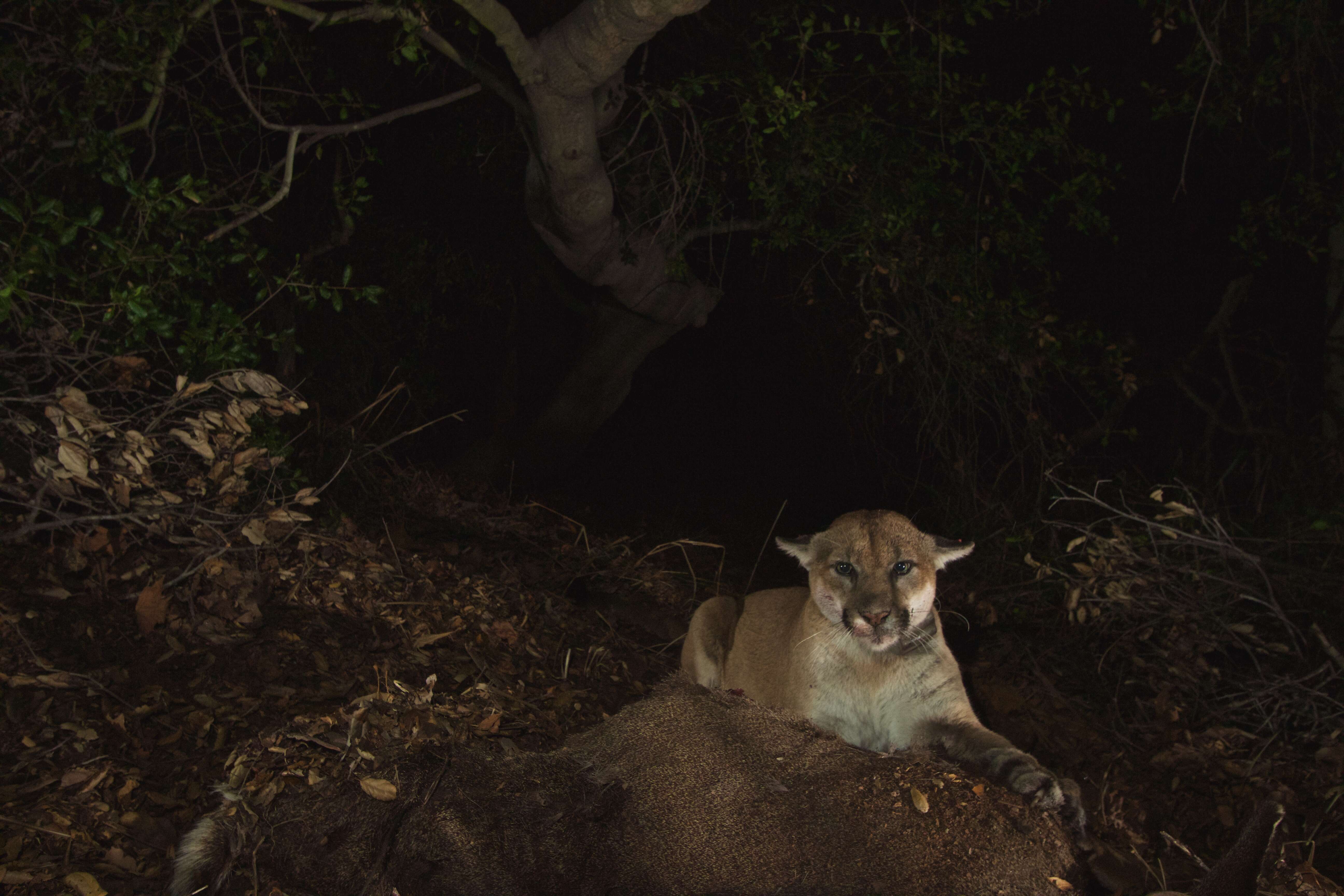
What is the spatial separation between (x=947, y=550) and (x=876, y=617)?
0.67 metres

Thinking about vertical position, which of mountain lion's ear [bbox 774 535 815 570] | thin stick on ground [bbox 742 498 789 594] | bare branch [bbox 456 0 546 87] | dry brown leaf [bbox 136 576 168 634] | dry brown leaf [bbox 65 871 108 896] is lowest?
thin stick on ground [bbox 742 498 789 594]

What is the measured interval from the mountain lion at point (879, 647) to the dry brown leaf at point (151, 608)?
3250 millimetres

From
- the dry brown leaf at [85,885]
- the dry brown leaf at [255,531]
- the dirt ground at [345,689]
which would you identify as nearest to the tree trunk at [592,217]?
the dirt ground at [345,689]

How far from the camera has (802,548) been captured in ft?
17.8

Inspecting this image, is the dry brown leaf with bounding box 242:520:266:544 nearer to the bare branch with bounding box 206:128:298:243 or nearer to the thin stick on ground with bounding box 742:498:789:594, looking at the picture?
the bare branch with bounding box 206:128:298:243

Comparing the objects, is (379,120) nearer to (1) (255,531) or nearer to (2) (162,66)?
(2) (162,66)

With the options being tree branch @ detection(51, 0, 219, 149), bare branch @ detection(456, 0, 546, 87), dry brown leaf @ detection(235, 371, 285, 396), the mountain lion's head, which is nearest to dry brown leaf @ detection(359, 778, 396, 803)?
dry brown leaf @ detection(235, 371, 285, 396)

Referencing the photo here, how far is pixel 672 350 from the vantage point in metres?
15.2

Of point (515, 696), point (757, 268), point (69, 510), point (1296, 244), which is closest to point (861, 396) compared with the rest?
point (757, 268)

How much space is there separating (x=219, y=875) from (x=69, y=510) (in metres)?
2.51

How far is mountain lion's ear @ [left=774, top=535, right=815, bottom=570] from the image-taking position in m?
5.40

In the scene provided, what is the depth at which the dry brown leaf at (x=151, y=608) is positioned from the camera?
4.70 meters

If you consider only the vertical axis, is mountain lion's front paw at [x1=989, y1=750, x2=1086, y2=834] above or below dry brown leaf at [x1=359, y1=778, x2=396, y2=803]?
below

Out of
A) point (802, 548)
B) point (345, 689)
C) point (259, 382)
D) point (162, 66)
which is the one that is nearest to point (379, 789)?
point (345, 689)
